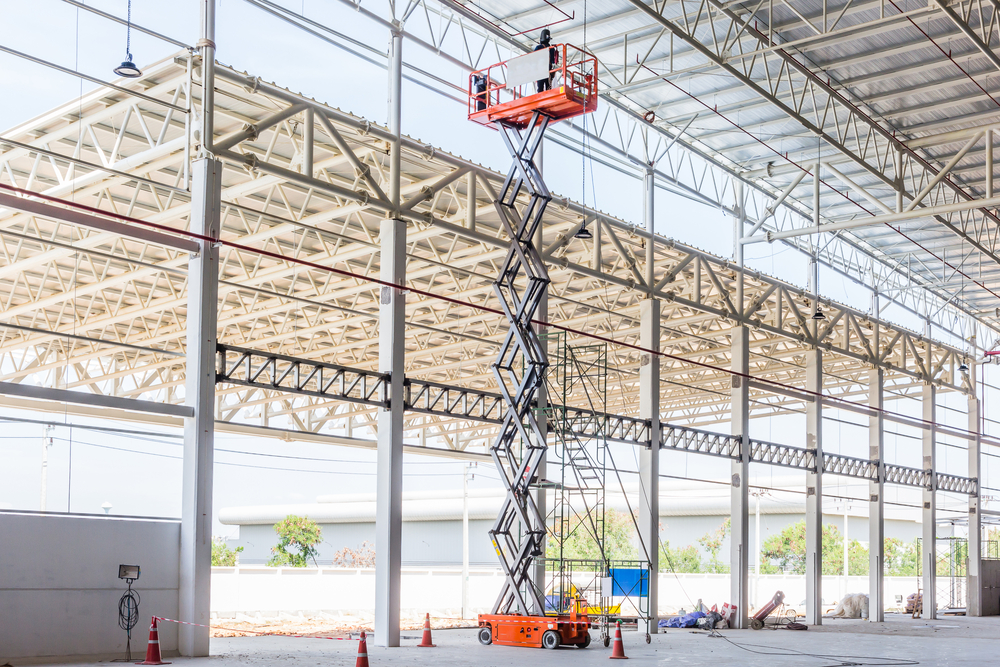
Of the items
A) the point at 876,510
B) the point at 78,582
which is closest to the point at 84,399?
the point at 78,582

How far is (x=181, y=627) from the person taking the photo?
19.2 m

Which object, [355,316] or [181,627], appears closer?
[181,627]

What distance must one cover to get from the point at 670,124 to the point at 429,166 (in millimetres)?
10383

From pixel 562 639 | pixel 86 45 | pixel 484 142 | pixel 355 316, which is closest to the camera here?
pixel 86 45

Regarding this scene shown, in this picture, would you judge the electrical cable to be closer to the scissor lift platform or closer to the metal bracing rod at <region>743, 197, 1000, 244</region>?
the scissor lift platform

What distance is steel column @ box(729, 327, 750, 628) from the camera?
35.2m

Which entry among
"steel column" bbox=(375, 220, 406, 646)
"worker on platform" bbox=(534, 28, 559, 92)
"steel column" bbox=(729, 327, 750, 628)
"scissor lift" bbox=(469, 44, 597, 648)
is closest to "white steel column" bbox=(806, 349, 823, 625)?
"steel column" bbox=(729, 327, 750, 628)

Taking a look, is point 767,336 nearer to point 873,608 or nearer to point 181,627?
point 873,608

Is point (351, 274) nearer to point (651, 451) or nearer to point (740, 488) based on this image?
point (651, 451)

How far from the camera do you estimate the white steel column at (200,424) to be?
1925 centimetres

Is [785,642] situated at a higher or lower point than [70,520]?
lower

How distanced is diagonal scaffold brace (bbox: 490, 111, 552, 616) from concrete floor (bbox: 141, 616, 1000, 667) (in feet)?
7.48

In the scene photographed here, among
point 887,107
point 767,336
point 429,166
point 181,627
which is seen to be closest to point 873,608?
point 767,336

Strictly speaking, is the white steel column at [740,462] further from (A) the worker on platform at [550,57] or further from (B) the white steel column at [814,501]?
(A) the worker on platform at [550,57]
